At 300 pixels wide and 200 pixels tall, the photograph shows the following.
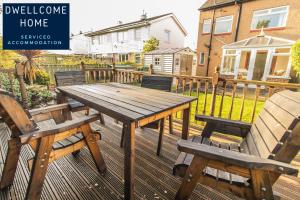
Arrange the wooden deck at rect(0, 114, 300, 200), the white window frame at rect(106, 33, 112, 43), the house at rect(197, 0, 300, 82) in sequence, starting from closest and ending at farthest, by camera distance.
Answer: the wooden deck at rect(0, 114, 300, 200), the house at rect(197, 0, 300, 82), the white window frame at rect(106, 33, 112, 43)

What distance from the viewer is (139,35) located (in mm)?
15023

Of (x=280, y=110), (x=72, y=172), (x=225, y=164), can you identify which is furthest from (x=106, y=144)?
(x=280, y=110)

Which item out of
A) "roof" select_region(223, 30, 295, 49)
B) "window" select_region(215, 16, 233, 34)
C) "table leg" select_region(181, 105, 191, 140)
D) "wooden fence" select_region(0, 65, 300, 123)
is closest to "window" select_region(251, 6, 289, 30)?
"roof" select_region(223, 30, 295, 49)

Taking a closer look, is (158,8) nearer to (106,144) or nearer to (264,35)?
(264,35)

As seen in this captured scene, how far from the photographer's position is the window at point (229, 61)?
10.2 m

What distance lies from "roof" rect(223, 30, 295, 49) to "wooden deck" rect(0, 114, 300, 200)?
8.71m

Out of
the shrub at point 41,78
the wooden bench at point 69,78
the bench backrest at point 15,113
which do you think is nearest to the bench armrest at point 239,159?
the bench backrest at point 15,113

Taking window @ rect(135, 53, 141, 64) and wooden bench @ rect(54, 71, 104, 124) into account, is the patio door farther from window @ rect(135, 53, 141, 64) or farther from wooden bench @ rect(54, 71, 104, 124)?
wooden bench @ rect(54, 71, 104, 124)

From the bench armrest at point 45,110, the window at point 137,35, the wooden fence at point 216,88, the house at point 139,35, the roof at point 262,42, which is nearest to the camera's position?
the bench armrest at point 45,110

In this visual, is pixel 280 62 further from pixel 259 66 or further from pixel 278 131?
pixel 278 131

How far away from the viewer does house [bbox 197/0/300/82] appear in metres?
8.66

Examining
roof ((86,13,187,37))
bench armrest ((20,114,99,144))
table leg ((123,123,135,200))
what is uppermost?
roof ((86,13,187,37))

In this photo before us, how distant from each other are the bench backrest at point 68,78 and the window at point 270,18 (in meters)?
10.9

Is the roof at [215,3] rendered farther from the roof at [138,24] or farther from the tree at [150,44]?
the tree at [150,44]
